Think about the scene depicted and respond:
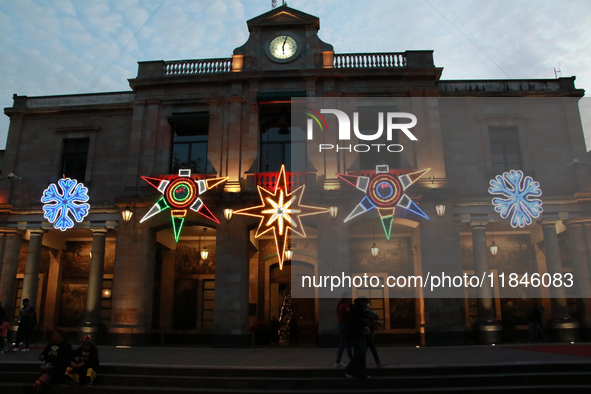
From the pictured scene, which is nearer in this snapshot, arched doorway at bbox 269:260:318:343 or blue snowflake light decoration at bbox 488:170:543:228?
blue snowflake light decoration at bbox 488:170:543:228

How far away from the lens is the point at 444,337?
17.4 metres

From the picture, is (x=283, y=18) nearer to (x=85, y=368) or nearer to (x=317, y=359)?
(x=317, y=359)

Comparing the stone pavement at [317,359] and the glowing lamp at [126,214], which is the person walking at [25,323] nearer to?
the stone pavement at [317,359]

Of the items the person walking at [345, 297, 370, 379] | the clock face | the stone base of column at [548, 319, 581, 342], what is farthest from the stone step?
the clock face

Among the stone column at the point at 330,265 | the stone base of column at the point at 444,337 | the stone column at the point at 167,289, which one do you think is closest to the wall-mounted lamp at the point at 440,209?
the stone column at the point at 330,265

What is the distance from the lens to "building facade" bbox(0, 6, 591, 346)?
60.1 ft

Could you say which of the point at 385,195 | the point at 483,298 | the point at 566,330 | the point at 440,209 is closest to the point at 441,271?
the point at 483,298

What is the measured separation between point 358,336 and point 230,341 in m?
8.65

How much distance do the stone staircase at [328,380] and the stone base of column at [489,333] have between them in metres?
7.21

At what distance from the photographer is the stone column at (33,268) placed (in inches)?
766

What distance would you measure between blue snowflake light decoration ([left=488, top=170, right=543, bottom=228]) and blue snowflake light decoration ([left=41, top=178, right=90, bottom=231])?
16891 mm

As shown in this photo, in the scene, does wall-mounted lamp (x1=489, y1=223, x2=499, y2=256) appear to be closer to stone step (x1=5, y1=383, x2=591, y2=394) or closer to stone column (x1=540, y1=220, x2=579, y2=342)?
stone column (x1=540, y1=220, x2=579, y2=342)

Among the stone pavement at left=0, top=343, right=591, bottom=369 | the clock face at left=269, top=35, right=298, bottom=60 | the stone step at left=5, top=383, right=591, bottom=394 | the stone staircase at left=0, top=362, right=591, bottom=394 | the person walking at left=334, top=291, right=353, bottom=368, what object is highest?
the clock face at left=269, top=35, right=298, bottom=60

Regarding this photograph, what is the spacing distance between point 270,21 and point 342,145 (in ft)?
22.2
